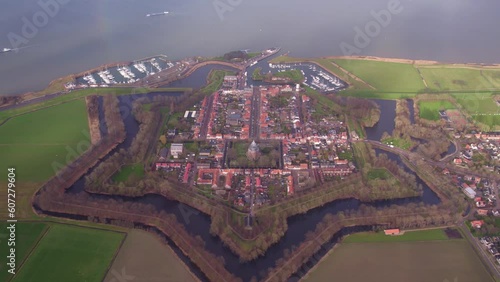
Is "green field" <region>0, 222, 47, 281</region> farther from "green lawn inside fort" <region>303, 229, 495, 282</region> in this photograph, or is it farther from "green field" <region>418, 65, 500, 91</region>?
"green field" <region>418, 65, 500, 91</region>

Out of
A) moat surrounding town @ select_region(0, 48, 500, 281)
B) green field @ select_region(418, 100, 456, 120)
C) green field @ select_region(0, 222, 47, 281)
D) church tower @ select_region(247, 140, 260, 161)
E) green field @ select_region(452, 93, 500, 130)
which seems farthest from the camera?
green field @ select_region(418, 100, 456, 120)

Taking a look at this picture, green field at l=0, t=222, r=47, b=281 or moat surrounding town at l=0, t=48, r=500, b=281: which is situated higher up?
moat surrounding town at l=0, t=48, r=500, b=281

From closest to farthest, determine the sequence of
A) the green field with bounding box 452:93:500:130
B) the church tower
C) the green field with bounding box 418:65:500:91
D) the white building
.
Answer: the church tower → the white building → the green field with bounding box 452:93:500:130 → the green field with bounding box 418:65:500:91

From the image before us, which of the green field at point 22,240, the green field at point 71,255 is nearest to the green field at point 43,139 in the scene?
A: the green field at point 22,240

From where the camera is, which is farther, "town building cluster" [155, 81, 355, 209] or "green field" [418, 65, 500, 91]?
"green field" [418, 65, 500, 91]

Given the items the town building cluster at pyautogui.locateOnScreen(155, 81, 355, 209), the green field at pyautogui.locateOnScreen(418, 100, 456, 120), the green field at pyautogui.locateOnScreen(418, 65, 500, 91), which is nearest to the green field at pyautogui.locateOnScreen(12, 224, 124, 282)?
the town building cluster at pyautogui.locateOnScreen(155, 81, 355, 209)

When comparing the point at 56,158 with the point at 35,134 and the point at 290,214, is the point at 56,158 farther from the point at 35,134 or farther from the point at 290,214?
the point at 290,214

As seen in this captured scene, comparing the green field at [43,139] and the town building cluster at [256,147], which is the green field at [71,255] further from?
the town building cluster at [256,147]

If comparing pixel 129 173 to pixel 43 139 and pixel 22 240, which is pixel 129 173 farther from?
pixel 43 139
